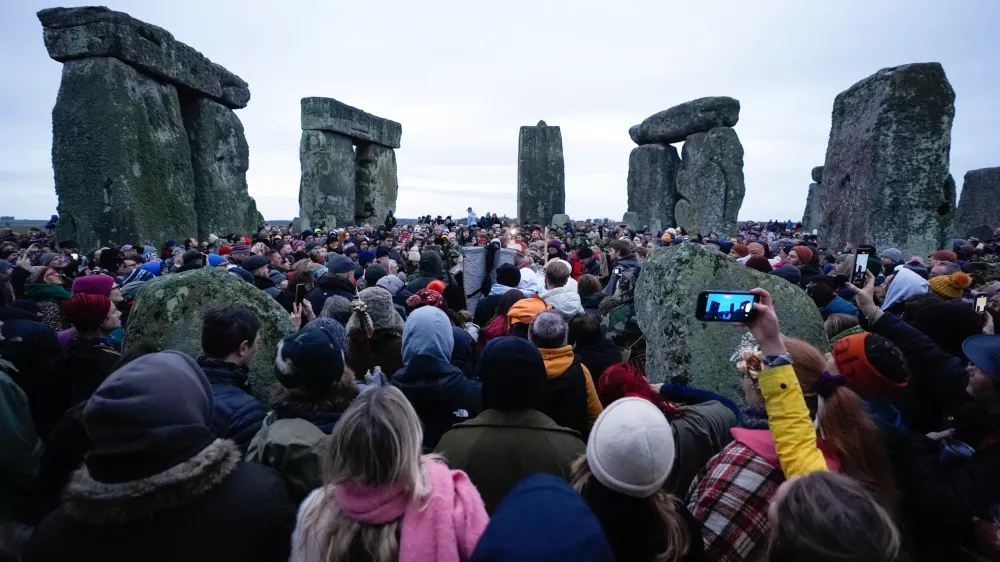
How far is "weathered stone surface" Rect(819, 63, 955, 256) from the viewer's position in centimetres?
791

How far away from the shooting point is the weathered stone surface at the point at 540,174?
18.9 metres

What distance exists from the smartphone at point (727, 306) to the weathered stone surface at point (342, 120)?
16588mm

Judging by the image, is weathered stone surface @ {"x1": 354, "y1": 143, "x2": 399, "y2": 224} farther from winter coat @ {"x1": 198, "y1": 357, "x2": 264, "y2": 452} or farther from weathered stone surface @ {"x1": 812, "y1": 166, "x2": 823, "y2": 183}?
weathered stone surface @ {"x1": 812, "y1": 166, "x2": 823, "y2": 183}

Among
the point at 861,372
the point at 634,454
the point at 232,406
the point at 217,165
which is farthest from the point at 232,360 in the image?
the point at 217,165

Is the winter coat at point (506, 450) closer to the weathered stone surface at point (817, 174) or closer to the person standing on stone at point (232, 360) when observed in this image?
the person standing on stone at point (232, 360)

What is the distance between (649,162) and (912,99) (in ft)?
38.8

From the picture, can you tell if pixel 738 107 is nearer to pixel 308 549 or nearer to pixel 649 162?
pixel 649 162

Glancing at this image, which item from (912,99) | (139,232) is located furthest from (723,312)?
(139,232)

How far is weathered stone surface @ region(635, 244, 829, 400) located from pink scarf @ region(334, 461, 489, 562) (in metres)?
2.42

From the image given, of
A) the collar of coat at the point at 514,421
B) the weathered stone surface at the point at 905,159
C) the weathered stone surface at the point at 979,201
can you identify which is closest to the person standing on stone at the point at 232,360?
the collar of coat at the point at 514,421

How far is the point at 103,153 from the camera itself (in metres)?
8.13

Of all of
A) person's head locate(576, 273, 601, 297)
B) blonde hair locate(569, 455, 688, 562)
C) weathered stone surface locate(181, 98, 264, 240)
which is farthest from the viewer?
weathered stone surface locate(181, 98, 264, 240)

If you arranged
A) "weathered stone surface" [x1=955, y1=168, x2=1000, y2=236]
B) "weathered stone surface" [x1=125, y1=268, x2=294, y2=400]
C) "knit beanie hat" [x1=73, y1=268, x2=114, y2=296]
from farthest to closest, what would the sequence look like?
"weathered stone surface" [x1=955, y1=168, x2=1000, y2=236] → "knit beanie hat" [x1=73, y1=268, x2=114, y2=296] → "weathered stone surface" [x1=125, y1=268, x2=294, y2=400]

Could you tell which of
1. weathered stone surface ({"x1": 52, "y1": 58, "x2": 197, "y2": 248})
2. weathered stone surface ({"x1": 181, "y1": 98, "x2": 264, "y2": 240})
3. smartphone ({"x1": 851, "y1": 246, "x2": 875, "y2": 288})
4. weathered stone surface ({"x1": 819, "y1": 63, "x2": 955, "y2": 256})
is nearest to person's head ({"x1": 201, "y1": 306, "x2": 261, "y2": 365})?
smartphone ({"x1": 851, "y1": 246, "x2": 875, "y2": 288})
